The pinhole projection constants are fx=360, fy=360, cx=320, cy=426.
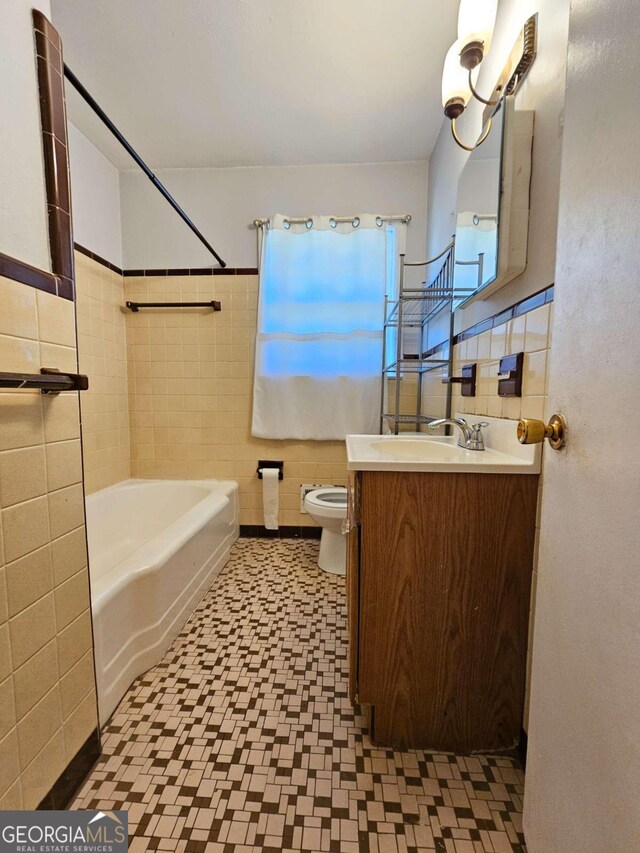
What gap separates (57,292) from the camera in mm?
859

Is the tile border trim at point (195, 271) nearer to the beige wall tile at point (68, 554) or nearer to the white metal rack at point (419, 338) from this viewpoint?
the white metal rack at point (419, 338)

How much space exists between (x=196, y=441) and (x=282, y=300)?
113cm

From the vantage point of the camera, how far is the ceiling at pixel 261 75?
139 centimetres

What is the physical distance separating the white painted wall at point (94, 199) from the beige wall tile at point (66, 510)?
69.4 inches

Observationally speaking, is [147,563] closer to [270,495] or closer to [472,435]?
[270,495]

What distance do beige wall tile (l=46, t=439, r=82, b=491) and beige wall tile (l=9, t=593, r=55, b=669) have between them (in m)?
0.26

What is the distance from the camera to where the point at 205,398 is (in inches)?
98.4

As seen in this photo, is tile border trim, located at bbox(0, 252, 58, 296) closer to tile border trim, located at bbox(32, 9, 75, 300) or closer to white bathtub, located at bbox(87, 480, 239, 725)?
tile border trim, located at bbox(32, 9, 75, 300)

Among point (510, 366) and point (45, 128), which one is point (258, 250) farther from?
point (510, 366)

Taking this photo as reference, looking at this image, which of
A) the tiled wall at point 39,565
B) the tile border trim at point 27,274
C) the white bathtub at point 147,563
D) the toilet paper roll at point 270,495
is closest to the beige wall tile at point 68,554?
the tiled wall at point 39,565

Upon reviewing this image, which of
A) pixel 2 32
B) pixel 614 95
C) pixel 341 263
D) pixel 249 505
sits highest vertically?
pixel 341 263

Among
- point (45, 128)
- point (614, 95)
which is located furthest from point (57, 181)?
point (614, 95)

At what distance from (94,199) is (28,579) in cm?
229

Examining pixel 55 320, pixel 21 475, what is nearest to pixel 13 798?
pixel 21 475
